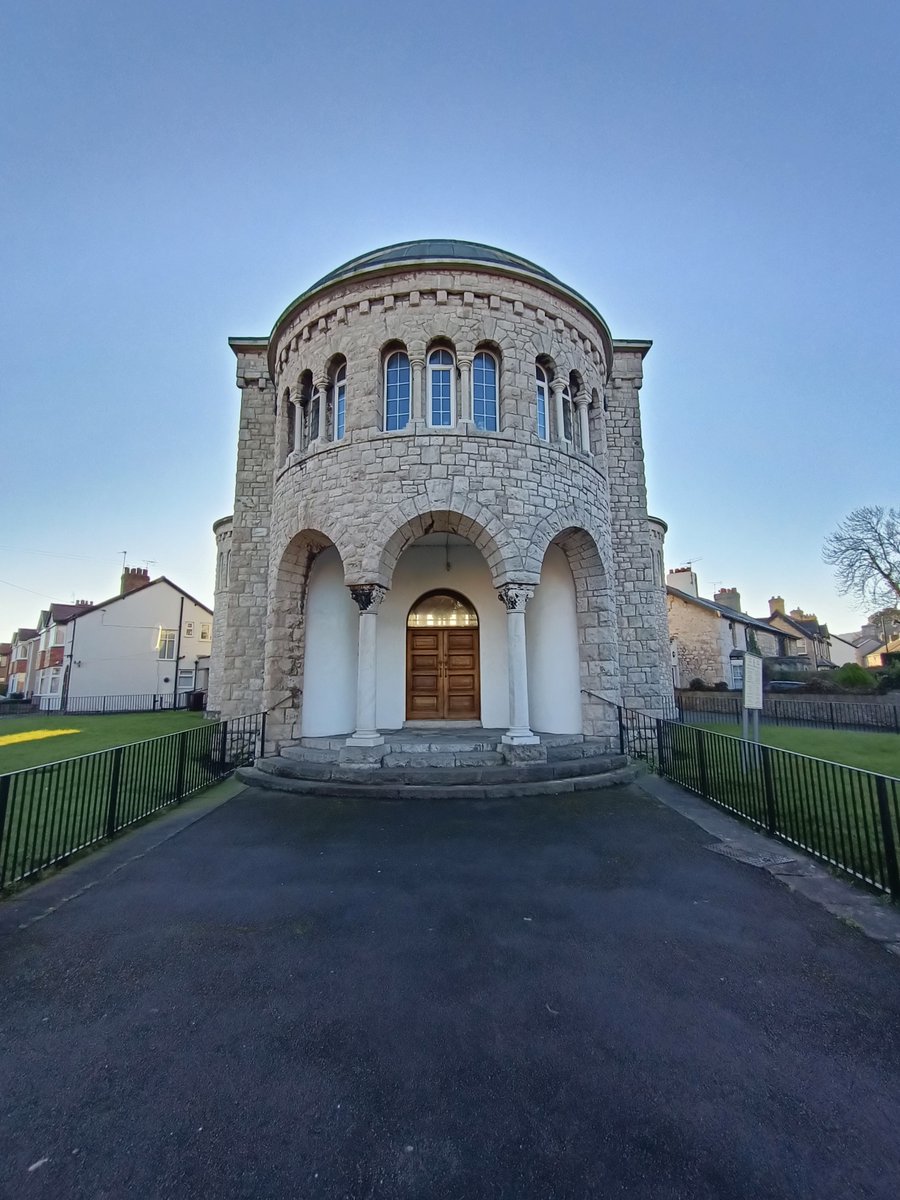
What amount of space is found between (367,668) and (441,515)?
335 cm

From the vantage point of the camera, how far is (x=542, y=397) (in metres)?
11.1

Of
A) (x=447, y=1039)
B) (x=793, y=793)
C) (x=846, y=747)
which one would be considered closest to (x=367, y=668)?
(x=793, y=793)

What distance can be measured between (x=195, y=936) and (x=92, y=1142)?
5.89 feet

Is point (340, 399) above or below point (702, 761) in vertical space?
above

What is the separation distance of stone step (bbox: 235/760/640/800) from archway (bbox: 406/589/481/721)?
384 centimetres

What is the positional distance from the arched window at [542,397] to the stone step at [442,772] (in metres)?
6.76

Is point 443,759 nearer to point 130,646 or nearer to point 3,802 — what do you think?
point 3,802

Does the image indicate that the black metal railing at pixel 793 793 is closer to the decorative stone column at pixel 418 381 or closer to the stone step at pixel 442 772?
the stone step at pixel 442 772

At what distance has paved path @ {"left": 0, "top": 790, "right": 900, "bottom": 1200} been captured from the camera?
1917 mm

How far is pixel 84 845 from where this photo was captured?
548 cm

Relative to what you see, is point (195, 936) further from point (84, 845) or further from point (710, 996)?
point (710, 996)

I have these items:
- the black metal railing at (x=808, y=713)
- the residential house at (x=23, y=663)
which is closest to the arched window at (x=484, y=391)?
the black metal railing at (x=808, y=713)

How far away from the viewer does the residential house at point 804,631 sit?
43781mm

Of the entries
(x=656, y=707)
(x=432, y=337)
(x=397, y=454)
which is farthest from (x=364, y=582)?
(x=656, y=707)
